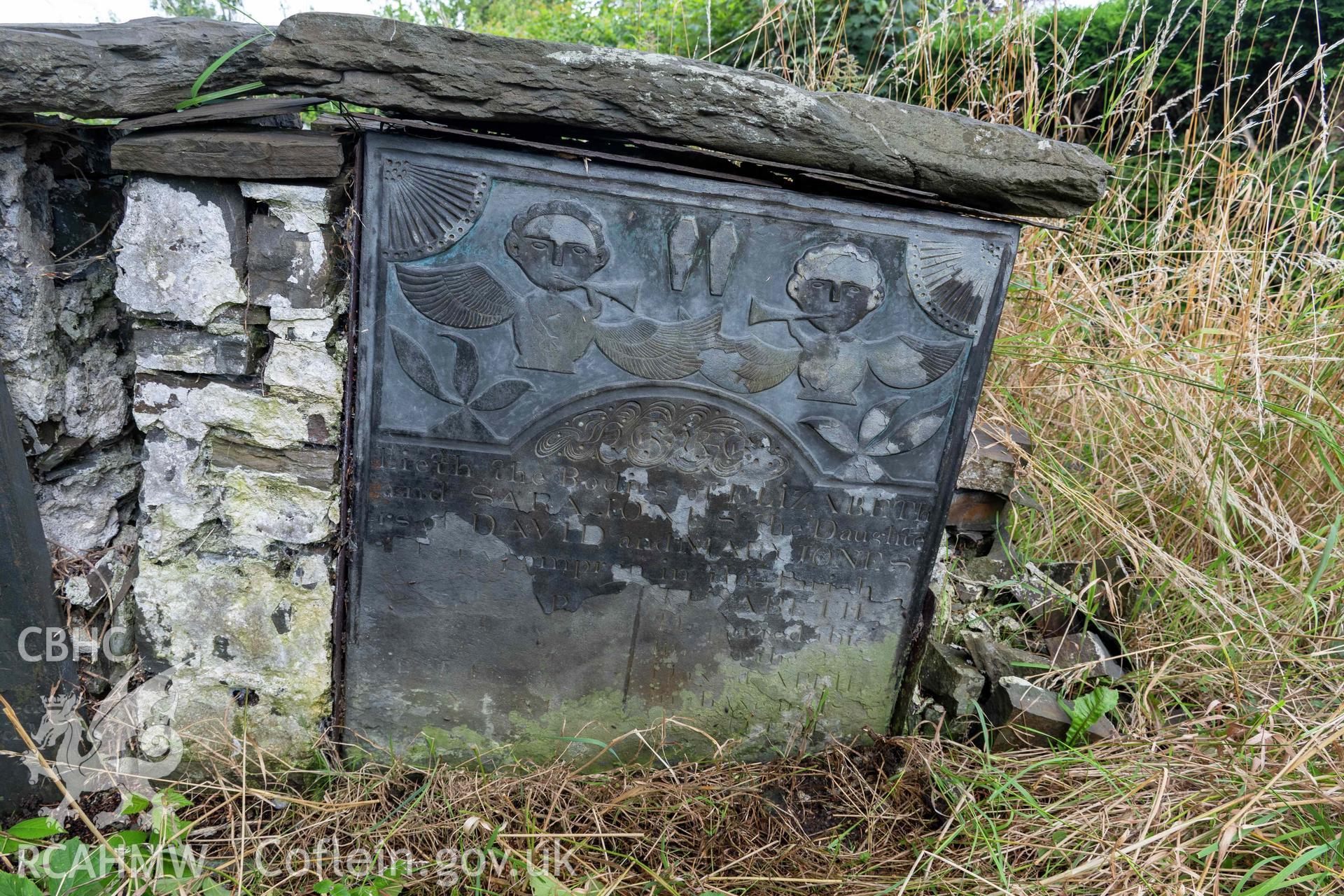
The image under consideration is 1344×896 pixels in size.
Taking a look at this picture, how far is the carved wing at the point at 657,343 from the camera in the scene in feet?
5.68

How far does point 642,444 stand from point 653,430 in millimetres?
42

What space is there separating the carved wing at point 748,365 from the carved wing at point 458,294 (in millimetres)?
444

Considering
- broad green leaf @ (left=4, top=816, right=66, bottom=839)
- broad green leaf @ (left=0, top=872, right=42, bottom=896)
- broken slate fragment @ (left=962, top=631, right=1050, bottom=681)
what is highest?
broken slate fragment @ (left=962, top=631, right=1050, bottom=681)

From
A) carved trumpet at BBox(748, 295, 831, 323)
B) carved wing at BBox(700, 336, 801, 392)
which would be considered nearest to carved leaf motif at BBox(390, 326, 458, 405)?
carved wing at BBox(700, 336, 801, 392)

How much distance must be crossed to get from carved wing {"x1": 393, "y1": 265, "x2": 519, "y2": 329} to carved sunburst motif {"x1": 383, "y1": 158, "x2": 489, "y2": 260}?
1.6 inches

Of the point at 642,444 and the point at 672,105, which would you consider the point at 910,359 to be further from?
the point at 672,105

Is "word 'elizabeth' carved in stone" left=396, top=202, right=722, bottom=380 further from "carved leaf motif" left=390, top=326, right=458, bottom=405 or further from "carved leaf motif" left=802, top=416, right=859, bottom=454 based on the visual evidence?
"carved leaf motif" left=802, top=416, right=859, bottom=454

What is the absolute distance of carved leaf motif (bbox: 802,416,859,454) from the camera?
1.83m

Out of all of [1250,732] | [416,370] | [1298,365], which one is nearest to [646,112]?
[416,370]

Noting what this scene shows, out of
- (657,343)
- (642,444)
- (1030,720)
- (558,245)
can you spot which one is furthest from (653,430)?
(1030,720)

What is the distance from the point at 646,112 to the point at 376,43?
493 millimetres

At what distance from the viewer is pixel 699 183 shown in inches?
65.8

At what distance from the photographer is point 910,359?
5.94 ft

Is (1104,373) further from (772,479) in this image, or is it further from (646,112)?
(646,112)
